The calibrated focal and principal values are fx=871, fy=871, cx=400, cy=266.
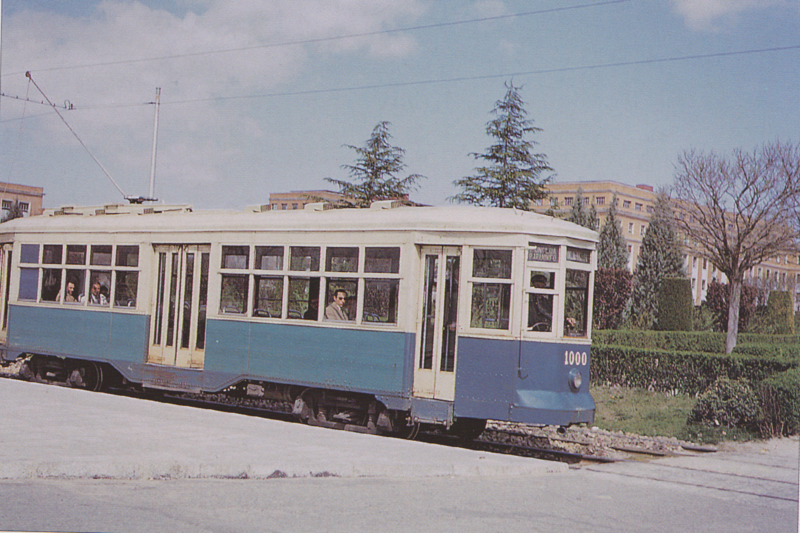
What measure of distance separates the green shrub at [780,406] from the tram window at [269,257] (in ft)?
23.8

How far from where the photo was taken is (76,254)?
45.4ft

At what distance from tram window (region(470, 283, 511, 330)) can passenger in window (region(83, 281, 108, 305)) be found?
20.8ft

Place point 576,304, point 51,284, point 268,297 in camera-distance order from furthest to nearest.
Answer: point 51,284 → point 268,297 → point 576,304

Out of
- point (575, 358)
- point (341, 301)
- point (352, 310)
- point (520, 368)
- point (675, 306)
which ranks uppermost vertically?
point (675, 306)

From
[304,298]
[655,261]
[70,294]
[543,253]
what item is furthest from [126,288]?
[655,261]

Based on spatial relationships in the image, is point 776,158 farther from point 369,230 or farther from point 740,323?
point 740,323

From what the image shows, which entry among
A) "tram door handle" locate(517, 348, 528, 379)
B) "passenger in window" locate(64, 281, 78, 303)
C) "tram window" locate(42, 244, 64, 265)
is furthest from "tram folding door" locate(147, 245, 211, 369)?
"tram door handle" locate(517, 348, 528, 379)

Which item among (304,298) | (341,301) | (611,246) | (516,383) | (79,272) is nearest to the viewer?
(516,383)

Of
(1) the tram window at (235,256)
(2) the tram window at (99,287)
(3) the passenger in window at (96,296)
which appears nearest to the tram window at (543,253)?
(1) the tram window at (235,256)

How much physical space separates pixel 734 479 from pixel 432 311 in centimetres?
385

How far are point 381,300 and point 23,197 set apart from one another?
340 inches

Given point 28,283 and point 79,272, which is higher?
point 79,272

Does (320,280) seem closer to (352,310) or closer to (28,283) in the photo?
(352,310)

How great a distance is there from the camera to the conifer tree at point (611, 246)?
1736 inches
